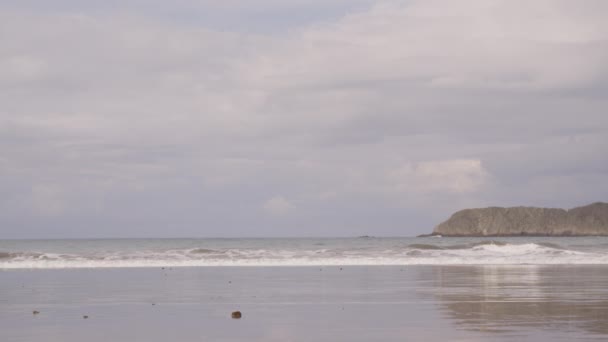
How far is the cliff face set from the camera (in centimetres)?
14725

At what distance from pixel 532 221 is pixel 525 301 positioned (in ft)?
461

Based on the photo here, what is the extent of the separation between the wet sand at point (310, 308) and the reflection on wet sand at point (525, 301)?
0.03 m

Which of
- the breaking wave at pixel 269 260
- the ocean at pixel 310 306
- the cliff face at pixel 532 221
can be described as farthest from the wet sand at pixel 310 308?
the cliff face at pixel 532 221

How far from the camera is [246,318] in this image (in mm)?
15289

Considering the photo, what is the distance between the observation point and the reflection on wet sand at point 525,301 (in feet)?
45.7

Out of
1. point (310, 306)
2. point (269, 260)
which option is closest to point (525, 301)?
point (310, 306)

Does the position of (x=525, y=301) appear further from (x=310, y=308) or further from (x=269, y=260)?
(x=269, y=260)

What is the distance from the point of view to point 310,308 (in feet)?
55.7

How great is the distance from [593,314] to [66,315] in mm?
10639

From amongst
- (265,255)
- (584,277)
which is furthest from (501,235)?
(584,277)

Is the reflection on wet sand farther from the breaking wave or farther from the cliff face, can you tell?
the cliff face

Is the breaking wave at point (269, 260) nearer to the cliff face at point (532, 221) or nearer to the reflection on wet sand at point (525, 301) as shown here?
the reflection on wet sand at point (525, 301)

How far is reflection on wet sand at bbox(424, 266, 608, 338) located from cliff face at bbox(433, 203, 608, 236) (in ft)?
→ 410

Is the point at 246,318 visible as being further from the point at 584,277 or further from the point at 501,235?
the point at 501,235
